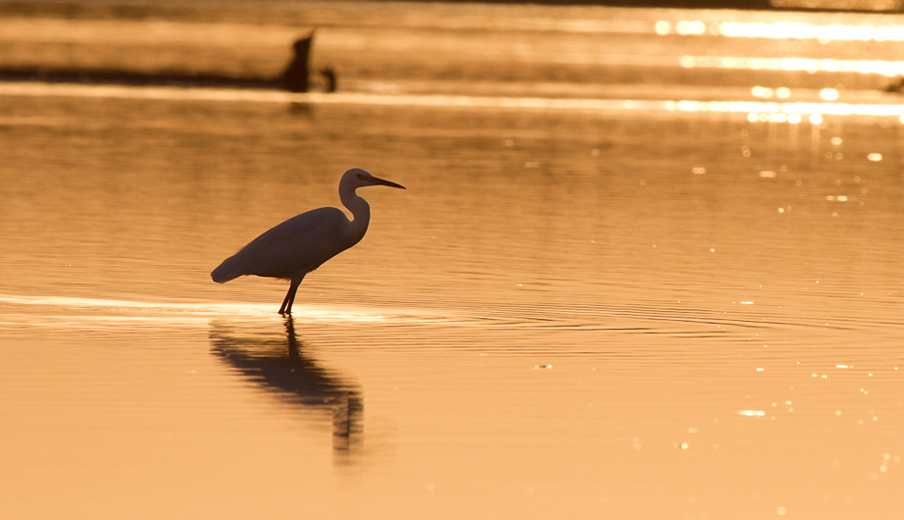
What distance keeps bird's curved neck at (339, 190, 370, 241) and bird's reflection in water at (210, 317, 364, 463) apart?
54.5 inches

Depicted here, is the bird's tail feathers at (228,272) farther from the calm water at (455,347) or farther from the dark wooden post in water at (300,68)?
the dark wooden post in water at (300,68)

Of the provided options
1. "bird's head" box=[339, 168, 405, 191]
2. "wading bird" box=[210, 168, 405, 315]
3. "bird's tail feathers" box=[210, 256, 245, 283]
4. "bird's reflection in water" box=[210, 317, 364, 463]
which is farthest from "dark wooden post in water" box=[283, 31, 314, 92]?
"bird's reflection in water" box=[210, 317, 364, 463]

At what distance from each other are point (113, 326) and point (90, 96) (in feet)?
105

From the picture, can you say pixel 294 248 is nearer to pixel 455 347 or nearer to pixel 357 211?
pixel 357 211

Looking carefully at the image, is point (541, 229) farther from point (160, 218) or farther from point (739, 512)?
point (739, 512)

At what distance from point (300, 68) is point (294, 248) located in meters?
36.7

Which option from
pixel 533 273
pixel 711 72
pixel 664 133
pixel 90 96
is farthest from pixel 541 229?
pixel 711 72

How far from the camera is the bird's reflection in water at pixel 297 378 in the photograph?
9500mm

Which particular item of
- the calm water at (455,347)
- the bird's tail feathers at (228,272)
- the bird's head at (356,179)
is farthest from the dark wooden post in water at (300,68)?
the bird's tail feathers at (228,272)

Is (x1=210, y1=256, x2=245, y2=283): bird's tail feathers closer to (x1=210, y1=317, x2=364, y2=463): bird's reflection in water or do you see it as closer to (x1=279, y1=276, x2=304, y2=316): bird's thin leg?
(x1=279, y1=276, x2=304, y2=316): bird's thin leg

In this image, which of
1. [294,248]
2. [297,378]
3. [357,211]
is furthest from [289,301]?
[297,378]

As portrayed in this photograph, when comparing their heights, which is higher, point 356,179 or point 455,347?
point 356,179

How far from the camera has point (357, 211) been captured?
14.2m

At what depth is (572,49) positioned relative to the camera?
93.5 m
